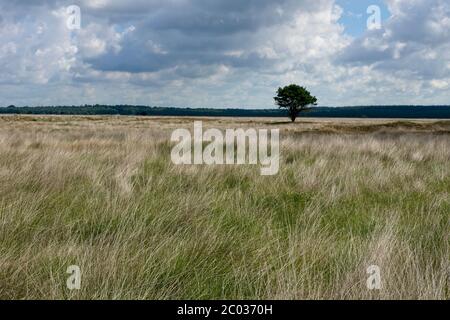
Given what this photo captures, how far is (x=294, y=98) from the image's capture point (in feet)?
246

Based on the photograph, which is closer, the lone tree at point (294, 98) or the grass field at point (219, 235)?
the grass field at point (219, 235)

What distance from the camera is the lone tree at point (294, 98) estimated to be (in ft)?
245

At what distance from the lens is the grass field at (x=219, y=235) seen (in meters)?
2.75

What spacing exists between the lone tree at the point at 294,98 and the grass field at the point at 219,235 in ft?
228

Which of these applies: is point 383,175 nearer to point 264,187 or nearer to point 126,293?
point 264,187

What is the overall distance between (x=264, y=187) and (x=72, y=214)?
2.76 meters

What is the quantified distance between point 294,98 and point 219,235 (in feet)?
241

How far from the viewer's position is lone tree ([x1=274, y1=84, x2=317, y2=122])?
74688mm

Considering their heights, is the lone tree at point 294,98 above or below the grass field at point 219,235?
above

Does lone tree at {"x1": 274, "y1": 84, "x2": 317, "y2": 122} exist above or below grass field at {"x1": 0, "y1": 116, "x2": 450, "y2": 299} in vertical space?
above

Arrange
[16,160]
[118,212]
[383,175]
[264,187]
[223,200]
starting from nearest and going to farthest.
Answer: [118,212] → [223,200] → [264,187] → [383,175] → [16,160]

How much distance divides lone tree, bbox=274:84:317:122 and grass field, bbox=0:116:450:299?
69384 millimetres
